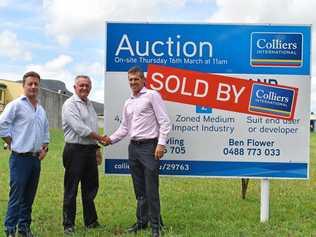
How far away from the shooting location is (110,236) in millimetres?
7043

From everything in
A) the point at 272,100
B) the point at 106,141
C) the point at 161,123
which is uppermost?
the point at 272,100

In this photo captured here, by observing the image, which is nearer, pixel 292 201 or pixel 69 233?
pixel 69 233

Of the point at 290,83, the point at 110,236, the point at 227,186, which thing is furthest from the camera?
the point at 227,186

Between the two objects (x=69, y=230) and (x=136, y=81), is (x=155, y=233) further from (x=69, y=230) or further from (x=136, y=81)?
(x=136, y=81)

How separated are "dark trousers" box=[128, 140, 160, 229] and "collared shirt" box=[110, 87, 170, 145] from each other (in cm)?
13

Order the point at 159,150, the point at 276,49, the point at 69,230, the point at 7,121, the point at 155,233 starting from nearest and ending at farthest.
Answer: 1. the point at 7,121
2. the point at 159,150
3. the point at 155,233
4. the point at 69,230
5. the point at 276,49

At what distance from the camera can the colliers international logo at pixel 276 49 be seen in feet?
25.1

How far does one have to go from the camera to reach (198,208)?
902 centimetres

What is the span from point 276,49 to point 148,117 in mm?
1956

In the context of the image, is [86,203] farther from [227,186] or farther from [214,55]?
[227,186]

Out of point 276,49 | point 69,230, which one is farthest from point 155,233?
point 276,49

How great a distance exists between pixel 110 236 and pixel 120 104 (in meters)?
1.70

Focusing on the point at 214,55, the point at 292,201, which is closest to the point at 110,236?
the point at 214,55

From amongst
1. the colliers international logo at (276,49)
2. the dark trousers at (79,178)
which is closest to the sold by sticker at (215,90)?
the colliers international logo at (276,49)
